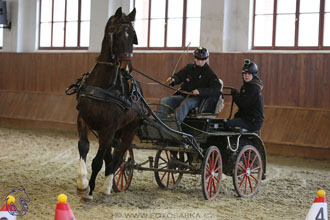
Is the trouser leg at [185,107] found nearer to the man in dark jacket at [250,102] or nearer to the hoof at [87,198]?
the man in dark jacket at [250,102]

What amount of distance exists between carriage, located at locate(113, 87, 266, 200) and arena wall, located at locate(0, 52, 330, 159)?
3.25 m

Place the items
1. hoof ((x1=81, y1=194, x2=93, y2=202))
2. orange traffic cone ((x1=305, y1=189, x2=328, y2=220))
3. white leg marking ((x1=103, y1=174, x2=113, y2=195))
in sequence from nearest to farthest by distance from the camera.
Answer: orange traffic cone ((x1=305, y1=189, x2=328, y2=220))
hoof ((x1=81, y1=194, x2=93, y2=202))
white leg marking ((x1=103, y1=174, x2=113, y2=195))

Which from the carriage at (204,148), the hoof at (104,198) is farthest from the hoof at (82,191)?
the carriage at (204,148)

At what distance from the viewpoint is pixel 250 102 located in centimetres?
646

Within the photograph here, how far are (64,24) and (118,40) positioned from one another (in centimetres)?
1066

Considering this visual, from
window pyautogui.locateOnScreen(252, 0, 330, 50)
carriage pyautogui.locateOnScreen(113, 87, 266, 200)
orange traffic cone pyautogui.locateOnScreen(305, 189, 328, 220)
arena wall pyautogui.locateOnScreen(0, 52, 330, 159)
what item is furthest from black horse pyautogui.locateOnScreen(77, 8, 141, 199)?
window pyautogui.locateOnScreen(252, 0, 330, 50)

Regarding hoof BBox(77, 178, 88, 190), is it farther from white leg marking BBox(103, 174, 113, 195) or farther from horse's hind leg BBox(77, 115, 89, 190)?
white leg marking BBox(103, 174, 113, 195)

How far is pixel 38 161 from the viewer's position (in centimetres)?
879

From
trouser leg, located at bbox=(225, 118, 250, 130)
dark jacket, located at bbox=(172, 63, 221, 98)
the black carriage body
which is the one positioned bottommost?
the black carriage body

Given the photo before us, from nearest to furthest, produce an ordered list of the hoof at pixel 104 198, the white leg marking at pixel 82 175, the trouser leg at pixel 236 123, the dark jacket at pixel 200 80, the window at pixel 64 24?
the white leg marking at pixel 82 175 → the hoof at pixel 104 198 → the dark jacket at pixel 200 80 → the trouser leg at pixel 236 123 → the window at pixel 64 24

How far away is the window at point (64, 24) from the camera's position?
1496 centimetres

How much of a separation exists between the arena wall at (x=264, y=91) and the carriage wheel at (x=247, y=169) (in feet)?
11.1

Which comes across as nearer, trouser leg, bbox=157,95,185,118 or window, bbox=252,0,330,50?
trouser leg, bbox=157,95,185,118

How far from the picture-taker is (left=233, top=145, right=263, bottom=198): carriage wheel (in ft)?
20.6
